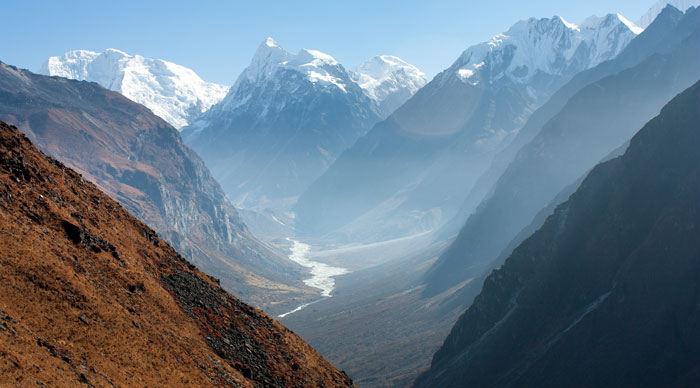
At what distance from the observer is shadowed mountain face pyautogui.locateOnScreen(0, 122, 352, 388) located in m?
32.2

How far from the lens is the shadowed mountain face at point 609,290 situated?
8825 cm

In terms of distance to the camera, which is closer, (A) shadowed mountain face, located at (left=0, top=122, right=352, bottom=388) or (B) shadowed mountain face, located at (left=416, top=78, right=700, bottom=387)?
(A) shadowed mountain face, located at (left=0, top=122, right=352, bottom=388)

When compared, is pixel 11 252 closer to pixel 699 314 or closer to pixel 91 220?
pixel 91 220

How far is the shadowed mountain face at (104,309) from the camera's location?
3216 cm

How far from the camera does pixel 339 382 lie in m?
59.5

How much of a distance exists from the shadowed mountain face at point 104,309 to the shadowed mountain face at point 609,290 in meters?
54.2

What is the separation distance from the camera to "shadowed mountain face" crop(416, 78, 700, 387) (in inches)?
3474

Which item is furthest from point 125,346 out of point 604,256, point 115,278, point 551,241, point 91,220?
point 551,241

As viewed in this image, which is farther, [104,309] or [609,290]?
[609,290]

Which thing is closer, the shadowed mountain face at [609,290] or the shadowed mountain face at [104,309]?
the shadowed mountain face at [104,309]

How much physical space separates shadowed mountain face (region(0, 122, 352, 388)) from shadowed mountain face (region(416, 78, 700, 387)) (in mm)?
54153

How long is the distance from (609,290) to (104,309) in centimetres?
9259

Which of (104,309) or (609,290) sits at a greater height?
(104,309)

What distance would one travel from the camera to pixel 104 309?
3797 centimetres
